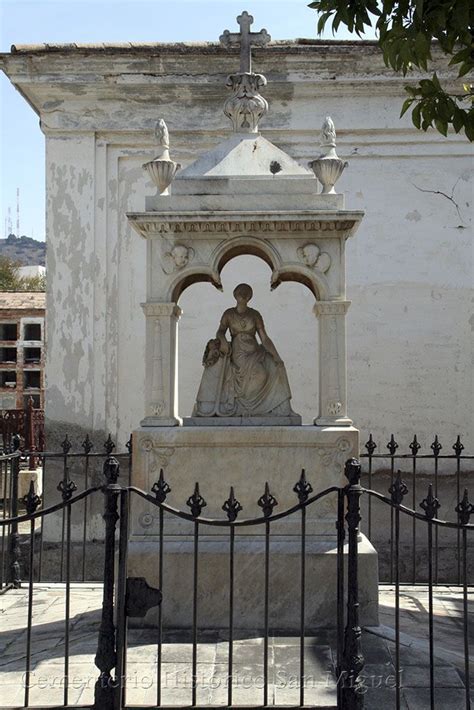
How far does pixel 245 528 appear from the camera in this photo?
569cm

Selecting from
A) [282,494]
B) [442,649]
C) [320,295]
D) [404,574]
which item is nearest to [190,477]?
[282,494]

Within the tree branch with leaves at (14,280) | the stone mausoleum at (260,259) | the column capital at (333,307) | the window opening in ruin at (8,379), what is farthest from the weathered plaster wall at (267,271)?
the tree branch with leaves at (14,280)

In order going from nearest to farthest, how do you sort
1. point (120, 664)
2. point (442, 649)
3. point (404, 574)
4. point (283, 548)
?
point (120, 664) → point (442, 649) → point (283, 548) → point (404, 574)

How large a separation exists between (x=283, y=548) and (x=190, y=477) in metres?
0.79

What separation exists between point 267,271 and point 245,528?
4173 millimetres

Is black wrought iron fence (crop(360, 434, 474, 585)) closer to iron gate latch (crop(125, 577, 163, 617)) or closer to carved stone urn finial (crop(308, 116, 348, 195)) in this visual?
carved stone urn finial (crop(308, 116, 348, 195))

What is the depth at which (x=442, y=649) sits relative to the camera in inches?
204

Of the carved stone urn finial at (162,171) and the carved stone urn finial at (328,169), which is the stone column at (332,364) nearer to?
the carved stone urn finial at (328,169)

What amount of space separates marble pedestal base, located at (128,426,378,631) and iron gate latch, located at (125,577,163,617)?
109cm

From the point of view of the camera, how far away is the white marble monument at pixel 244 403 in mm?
5480

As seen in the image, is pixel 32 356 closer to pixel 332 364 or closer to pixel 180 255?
pixel 180 255

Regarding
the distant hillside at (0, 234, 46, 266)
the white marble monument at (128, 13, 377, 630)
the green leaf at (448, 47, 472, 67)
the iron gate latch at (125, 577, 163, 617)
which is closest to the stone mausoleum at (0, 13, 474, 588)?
the white marble monument at (128, 13, 377, 630)

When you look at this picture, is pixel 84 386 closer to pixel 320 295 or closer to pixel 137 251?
pixel 137 251

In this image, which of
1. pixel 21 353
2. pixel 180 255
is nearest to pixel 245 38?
pixel 180 255
